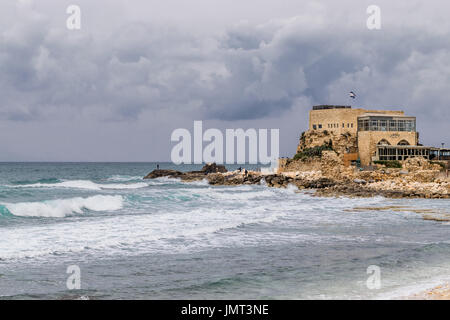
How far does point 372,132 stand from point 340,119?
551 cm

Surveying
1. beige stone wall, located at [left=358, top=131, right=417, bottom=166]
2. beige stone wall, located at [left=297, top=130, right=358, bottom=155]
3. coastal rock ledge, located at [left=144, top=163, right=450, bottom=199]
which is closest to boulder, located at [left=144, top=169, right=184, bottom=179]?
coastal rock ledge, located at [left=144, top=163, right=450, bottom=199]

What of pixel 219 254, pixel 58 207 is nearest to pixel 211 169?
pixel 58 207

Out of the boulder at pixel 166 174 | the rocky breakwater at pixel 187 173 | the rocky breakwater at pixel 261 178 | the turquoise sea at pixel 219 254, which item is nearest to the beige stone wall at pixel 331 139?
the rocky breakwater at pixel 261 178

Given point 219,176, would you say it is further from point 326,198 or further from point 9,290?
point 9,290

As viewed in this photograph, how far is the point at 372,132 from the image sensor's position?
6488cm

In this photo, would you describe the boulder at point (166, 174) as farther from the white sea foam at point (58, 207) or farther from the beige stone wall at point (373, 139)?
the white sea foam at point (58, 207)

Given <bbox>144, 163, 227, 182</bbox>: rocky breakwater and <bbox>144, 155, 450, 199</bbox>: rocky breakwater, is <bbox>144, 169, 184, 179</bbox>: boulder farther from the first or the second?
<bbox>144, 155, 450, 199</bbox>: rocky breakwater

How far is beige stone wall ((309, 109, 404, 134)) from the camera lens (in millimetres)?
68562

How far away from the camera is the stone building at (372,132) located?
63219 mm

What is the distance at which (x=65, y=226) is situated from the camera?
21188mm

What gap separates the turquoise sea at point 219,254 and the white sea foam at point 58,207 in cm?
12

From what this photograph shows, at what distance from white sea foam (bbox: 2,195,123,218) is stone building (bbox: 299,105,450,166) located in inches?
1580

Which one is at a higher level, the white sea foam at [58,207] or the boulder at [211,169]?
the boulder at [211,169]
